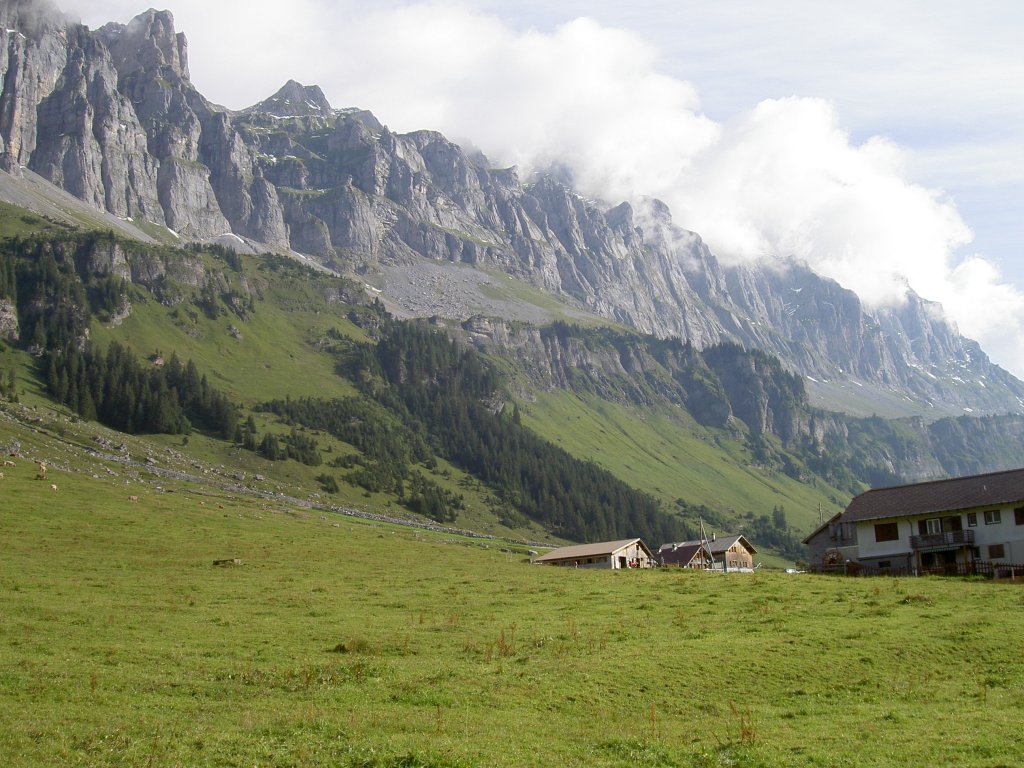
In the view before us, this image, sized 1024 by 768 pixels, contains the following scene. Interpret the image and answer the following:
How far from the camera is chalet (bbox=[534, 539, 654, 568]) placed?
11550cm

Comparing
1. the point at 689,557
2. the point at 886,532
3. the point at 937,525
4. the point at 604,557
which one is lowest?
the point at 689,557

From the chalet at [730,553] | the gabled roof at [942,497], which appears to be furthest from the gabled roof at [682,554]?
the gabled roof at [942,497]

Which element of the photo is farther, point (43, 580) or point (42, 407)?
point (42, 407)

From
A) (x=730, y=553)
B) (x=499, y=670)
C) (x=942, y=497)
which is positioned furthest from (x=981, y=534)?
(x=499, y=670)

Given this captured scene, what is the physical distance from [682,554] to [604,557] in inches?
515

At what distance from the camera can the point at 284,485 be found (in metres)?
180

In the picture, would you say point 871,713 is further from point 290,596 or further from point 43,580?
point 43,580

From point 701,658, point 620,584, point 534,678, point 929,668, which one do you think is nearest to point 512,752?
point 534,678

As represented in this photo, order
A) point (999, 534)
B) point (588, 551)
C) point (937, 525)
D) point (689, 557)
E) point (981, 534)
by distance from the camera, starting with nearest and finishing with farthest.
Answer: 1. point (999, 534)
2. point (981, 534)
3. point (937, 525)
4. point (689, 557)
5. point (588, 551)

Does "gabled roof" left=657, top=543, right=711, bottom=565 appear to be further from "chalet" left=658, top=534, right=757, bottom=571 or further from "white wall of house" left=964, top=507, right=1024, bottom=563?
"white wall of house" left=964, top=507, right=1024, bottom=563

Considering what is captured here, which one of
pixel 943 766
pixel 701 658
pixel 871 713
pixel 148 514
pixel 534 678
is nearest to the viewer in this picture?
pixel 943 766

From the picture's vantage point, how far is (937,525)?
76.9 metres

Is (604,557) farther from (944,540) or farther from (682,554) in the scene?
(944,540)

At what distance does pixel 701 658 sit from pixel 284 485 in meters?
154
